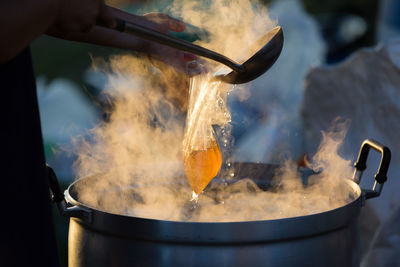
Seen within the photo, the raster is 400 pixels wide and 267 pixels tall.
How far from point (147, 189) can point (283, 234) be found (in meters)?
0.72

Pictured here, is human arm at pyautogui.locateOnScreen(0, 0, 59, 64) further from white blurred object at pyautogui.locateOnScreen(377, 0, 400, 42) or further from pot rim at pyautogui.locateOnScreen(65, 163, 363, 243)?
white blurred object at pyautogui.locateOnScreen(377, 0, 400, 42)

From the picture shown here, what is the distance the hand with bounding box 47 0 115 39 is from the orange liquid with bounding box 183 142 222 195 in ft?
1.59

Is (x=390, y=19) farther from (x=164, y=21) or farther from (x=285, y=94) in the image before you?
(x=164, y=21)

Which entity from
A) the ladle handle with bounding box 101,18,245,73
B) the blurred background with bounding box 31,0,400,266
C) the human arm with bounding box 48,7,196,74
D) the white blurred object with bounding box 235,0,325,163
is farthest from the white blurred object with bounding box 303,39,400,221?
the ladle handle with bounding box 101,18,245,73

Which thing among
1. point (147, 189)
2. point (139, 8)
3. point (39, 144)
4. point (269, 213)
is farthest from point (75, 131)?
point (39, 144)

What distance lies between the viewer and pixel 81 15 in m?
0.83

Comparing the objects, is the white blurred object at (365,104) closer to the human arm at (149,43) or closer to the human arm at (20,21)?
the human arm at (149,43)

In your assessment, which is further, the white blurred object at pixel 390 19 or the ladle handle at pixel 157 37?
the white blurred object at pixel 390 19

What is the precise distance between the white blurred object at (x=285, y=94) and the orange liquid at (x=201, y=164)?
1.48 metres

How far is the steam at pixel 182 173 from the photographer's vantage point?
140cm

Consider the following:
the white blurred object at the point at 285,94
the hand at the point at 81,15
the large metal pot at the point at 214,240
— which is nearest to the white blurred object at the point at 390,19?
the white blurred object at the point at 285,94

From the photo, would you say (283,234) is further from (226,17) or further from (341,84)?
(341,84)

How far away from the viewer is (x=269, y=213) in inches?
56.5

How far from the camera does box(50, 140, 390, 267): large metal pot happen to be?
37.6 inches
